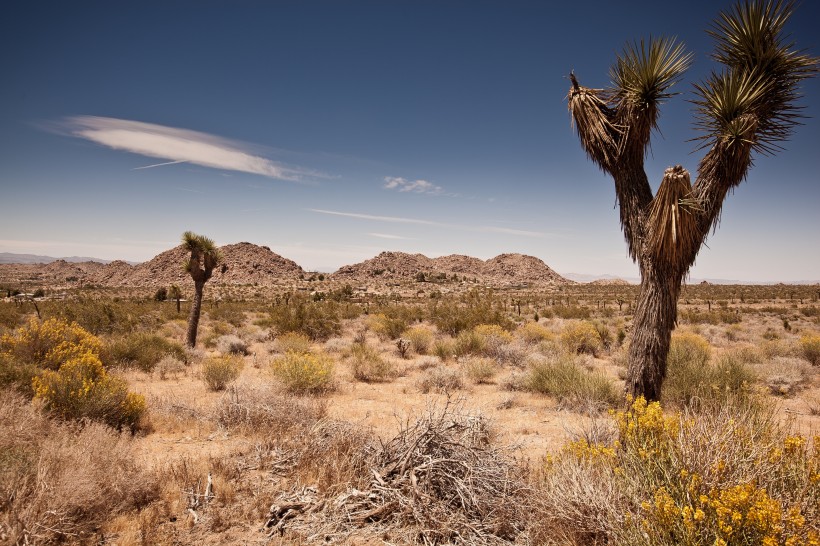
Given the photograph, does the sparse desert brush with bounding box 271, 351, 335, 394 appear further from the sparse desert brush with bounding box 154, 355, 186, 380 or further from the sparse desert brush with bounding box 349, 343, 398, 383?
the sparse desert brush with bounding box 154, 355, 186, 380

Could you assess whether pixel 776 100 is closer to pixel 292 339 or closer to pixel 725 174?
pixel 725 174

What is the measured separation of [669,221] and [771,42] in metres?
2.96

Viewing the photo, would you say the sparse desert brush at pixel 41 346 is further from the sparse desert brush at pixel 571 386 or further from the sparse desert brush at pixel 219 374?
the sparse desert brush at pixel 571 386

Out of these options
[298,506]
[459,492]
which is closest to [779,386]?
[459,492]

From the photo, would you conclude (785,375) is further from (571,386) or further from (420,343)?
(420,343)

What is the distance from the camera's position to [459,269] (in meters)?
115

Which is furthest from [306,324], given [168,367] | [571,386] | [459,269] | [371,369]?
[459,269]

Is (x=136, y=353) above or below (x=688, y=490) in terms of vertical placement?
below

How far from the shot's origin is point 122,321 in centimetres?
1800

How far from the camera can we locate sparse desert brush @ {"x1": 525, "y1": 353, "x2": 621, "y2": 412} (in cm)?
829

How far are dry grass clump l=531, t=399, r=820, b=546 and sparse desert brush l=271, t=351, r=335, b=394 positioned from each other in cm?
655

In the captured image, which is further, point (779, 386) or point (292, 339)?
point (292, 339)

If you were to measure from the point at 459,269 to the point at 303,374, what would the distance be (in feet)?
350

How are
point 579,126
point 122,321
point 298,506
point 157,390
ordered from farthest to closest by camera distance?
point 122,321 → point 157,390 → point 579,126 → point 298,506
